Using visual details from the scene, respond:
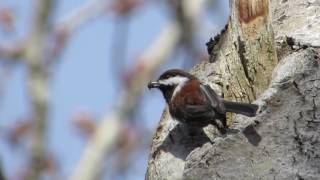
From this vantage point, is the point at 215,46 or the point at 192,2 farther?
the point at 192,2

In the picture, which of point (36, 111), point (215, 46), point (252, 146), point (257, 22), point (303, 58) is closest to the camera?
point (252, 146)

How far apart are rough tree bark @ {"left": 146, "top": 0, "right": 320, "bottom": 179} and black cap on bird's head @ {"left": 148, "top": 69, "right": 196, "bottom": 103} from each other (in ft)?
0.29

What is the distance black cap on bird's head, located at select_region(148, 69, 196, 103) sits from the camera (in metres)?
3.06

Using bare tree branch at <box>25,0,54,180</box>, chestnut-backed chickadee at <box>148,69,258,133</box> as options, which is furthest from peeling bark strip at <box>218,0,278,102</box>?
bare tree branch at <box>25,0,54,180</box>

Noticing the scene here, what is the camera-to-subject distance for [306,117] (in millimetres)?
2645

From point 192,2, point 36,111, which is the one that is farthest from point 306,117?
point 192,2

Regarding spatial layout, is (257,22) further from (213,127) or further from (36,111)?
(36,111)

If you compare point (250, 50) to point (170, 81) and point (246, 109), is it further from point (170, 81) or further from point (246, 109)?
point (246, 109)

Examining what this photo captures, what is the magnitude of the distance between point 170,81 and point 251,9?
0.39 meters

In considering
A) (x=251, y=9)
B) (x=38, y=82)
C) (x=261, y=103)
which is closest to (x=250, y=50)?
(x=251, y=9)

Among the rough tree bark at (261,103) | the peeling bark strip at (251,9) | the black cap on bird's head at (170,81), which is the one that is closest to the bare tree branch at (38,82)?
the black cap on bird's head at (170,81)

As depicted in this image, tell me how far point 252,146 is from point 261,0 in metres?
0.69

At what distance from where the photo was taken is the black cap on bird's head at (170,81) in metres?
3.06

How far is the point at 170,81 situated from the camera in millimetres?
3127
